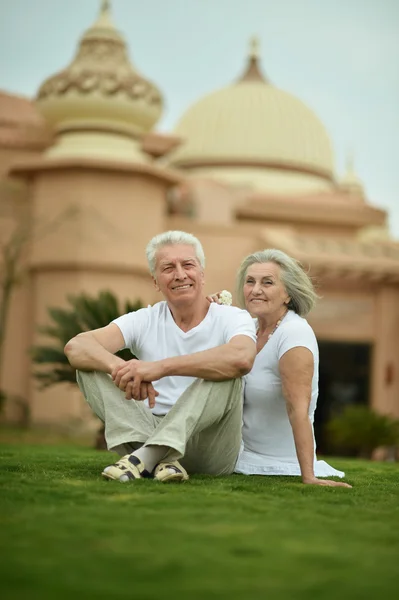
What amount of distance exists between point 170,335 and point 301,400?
29.5 inches

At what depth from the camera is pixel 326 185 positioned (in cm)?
2483

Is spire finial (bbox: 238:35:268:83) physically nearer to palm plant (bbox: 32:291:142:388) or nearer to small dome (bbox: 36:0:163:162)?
small dome (bbox: 36:0:163:162)

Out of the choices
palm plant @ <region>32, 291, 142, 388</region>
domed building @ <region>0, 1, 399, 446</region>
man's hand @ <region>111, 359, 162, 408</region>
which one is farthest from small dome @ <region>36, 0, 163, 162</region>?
man's hand @ <region>111, 359, 162, 408</region>

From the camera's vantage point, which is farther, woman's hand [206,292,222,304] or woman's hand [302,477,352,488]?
woman's hand [206,292,222,304]

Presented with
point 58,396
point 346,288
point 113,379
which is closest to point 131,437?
point 113,379

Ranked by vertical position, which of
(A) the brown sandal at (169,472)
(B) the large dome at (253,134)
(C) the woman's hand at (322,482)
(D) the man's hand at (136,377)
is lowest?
(C) the woman's hand at (322,482)

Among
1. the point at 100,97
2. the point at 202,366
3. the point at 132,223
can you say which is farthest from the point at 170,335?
the point at 100,97

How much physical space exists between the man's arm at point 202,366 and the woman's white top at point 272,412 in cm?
32

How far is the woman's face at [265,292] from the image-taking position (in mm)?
5316

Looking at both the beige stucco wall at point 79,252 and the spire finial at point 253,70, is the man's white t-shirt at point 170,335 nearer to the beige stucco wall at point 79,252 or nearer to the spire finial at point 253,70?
the beige stucco wall at point 79,252

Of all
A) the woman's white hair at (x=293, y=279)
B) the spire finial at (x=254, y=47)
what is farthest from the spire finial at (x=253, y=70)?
the woman's white hair at (x=293, y=279)

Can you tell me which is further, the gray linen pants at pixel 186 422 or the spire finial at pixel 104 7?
the spire finial at pixel 104 7

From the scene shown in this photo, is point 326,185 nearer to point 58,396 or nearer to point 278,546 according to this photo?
point 58,396

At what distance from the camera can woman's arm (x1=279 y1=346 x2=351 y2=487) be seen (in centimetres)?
495
